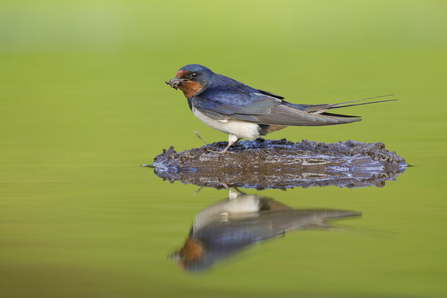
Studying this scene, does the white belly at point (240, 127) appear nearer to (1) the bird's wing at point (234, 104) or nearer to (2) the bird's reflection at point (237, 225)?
(1) the bird's wing at point (234, 104)

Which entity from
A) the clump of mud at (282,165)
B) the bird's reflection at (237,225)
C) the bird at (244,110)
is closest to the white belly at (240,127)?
the bird at (244,110)

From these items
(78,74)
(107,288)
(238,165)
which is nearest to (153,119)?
(238,165)

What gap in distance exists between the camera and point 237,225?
479 centimetres

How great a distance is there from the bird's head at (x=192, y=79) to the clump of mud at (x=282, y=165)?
2.40 feet

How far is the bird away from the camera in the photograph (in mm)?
7113

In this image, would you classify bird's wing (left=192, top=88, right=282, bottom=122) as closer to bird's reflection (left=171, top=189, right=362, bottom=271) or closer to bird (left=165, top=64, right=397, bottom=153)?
bird (left=165, top=64, right=397, bottom=153)

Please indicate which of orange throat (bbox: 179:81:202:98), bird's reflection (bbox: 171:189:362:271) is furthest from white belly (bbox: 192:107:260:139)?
bird's reflection (bbox: 171:189:362:271)

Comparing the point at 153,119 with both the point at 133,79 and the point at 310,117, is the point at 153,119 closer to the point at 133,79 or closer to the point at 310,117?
the point at 310,117

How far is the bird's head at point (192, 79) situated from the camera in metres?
7.39

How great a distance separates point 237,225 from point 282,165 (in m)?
2.35

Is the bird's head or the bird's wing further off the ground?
the bird's head

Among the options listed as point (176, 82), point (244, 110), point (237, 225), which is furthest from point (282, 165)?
point (237, 225)

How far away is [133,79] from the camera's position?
19406 millimetres

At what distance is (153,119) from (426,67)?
1230 centimetres
